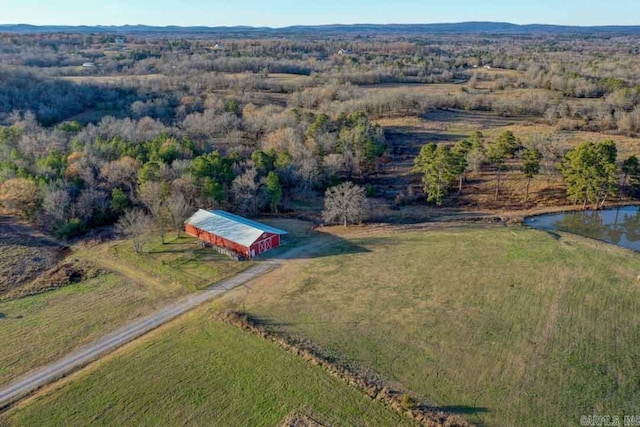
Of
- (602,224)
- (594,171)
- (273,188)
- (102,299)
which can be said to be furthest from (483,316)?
(594,171)

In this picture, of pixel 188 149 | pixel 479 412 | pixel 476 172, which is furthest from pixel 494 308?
pixel 188 149

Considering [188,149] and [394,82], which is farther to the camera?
[394,82]

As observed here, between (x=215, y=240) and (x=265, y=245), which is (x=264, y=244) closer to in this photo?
(x=265, y=245)

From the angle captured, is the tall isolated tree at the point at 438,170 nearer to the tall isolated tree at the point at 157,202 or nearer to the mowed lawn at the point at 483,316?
the mowed lawn at the point at 483,316

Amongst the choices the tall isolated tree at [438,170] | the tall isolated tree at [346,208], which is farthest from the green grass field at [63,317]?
the tall isolated tree at [438,170]

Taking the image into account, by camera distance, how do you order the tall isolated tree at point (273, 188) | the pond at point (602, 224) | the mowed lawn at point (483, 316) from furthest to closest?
the tall isolated tree at point (273, 188), the pond at point (602, 224), the mowed lawn at point (483, 316)

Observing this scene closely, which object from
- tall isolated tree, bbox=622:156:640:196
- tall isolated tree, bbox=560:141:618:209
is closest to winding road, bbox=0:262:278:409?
tall isolated tree, bbox=560:141:618:209

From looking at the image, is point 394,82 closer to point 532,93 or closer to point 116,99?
point 532,93
